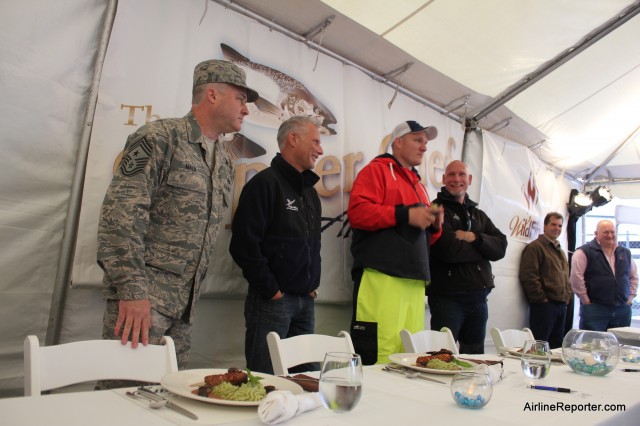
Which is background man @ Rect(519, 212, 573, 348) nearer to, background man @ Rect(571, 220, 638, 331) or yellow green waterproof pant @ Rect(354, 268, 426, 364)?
background man @ Rect(571, 220, 638, 331)

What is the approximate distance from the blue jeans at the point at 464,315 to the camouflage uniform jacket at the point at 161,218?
1.73m

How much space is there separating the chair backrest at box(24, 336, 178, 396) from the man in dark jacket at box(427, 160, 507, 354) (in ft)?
6.85

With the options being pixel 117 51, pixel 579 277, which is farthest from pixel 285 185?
pixel 579 277

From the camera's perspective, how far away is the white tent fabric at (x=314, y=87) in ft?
5.68

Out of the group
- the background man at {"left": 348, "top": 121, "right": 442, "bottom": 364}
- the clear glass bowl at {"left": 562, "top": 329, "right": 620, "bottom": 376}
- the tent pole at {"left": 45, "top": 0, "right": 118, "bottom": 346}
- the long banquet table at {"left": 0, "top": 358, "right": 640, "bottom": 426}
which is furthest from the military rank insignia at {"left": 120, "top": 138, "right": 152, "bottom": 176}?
the clear glass bowl at {"left": 562, "top": 329, "right": 620, "bottom": 376}

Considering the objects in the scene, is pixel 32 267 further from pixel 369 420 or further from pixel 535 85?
pixel 535 85

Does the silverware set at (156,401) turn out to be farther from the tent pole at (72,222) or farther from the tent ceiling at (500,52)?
the tent ceiling at (500,52)

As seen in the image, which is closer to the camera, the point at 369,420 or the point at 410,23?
the point at 369,420

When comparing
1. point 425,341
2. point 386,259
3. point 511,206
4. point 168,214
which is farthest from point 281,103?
point 511,206

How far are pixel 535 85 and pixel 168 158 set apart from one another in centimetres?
297

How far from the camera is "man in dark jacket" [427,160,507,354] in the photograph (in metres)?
3.02

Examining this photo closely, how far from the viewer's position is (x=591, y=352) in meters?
1.54

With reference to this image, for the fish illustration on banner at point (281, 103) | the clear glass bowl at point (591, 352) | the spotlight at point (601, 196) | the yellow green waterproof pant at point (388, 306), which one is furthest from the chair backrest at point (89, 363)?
the spotlight at point (601, 196)

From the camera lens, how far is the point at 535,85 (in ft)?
11.9
